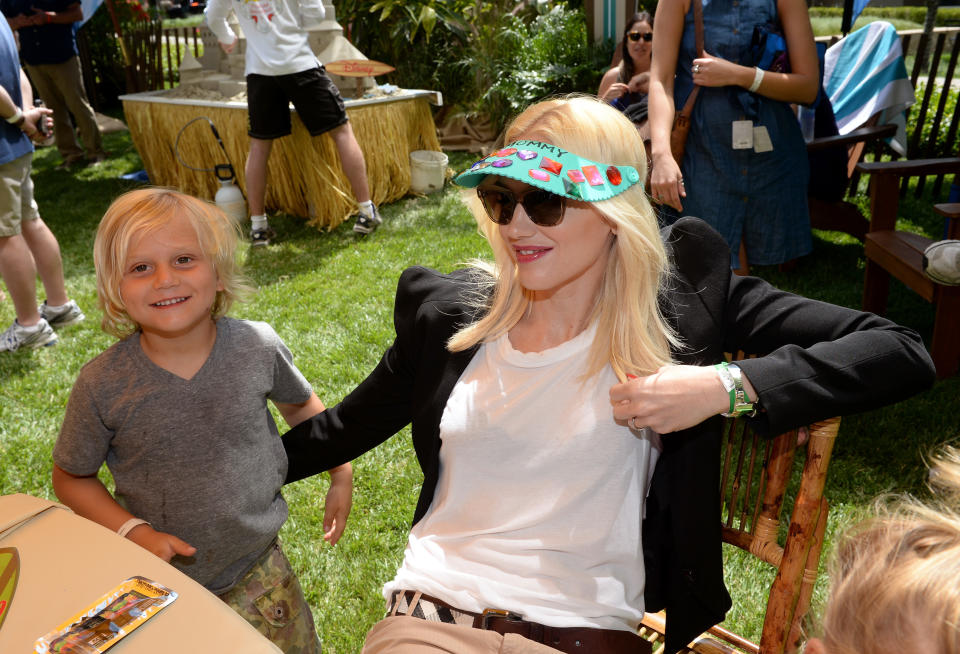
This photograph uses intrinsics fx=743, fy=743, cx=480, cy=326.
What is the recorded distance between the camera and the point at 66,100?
809 centimetres

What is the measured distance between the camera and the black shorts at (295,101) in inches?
203

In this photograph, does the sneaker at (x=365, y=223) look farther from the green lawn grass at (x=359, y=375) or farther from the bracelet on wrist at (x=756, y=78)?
the bracelet on wrist at (x=756, y=78)

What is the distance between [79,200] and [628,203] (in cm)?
718

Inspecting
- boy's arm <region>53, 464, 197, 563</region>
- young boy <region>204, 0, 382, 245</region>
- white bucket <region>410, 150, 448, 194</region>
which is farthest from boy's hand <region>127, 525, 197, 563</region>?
white bucket <region>410, 150, 448, 194</region>

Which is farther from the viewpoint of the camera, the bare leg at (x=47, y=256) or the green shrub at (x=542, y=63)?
the green shrub at (x=542, y=63)

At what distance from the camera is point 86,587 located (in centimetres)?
109

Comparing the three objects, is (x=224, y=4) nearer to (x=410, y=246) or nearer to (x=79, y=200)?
(x=410, y=246)

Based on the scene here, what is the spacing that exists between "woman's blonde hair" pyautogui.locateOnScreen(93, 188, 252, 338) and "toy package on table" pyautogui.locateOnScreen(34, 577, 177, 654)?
0.76 m

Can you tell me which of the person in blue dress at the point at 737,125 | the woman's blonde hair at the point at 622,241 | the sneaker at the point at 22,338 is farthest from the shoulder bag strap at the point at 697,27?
the sneaker at the point at 22,338

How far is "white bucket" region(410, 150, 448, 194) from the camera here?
653cm

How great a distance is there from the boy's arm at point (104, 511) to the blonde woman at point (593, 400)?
43 centimetres

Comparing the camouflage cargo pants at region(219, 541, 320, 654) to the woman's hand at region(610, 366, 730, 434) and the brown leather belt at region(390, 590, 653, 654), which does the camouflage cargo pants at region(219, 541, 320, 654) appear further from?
the woman's hand at region(610, 366, 730, 434)

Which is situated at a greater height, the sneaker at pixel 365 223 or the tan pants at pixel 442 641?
the tan pants at pixel 442 641

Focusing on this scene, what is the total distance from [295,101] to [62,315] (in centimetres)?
210
